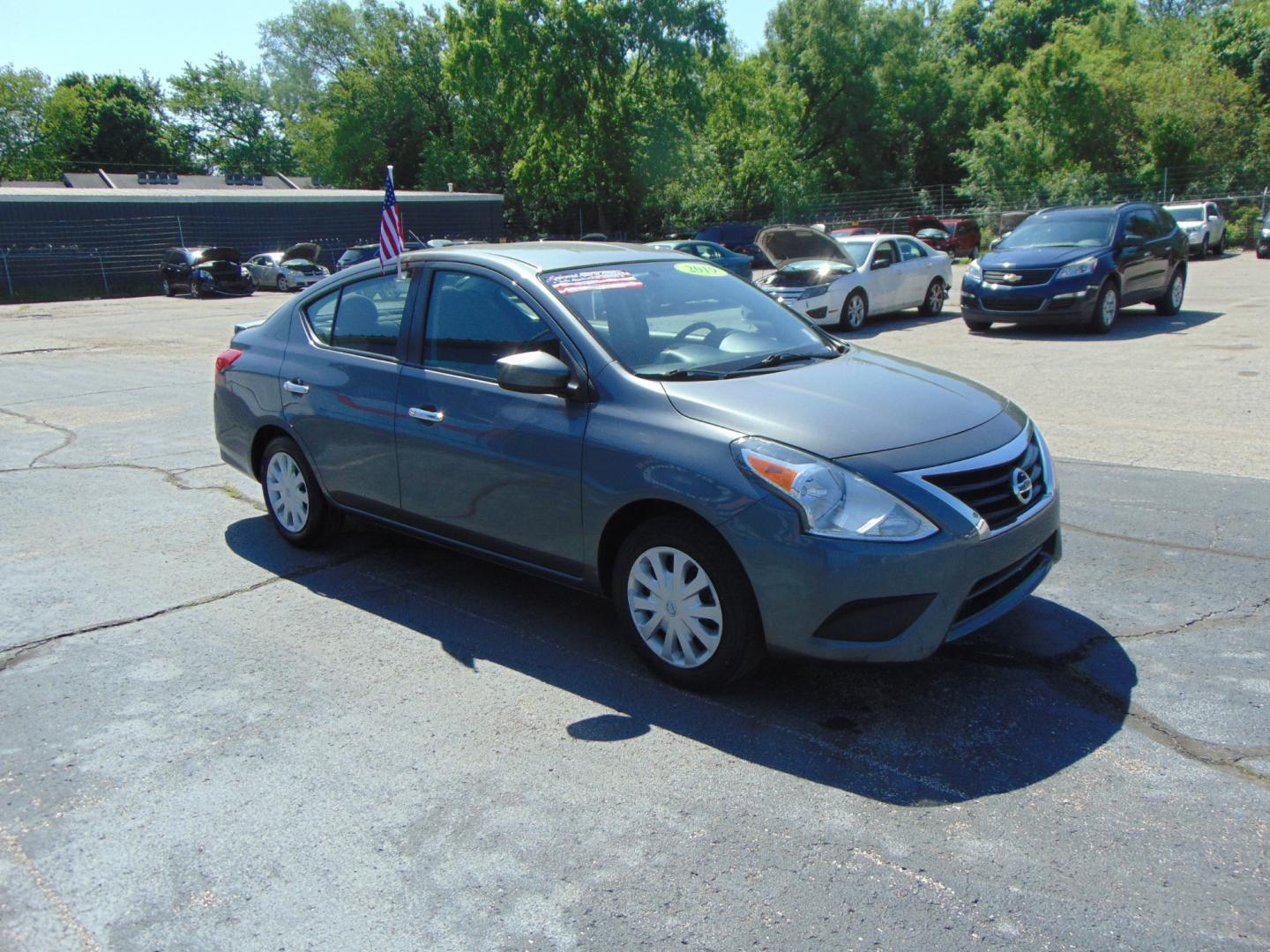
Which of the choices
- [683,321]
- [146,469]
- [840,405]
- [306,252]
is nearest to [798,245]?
[146,469]

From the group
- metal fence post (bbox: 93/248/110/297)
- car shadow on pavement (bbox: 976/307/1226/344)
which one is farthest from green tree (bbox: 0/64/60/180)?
car shadow on pavement (bbox: 976/307/1226/344)

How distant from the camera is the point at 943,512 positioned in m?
3.60

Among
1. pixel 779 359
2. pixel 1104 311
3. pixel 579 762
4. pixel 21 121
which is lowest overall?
pixel 579 762

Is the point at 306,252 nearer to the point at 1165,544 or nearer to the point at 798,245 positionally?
the point at 798,245

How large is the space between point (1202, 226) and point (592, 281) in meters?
31.4

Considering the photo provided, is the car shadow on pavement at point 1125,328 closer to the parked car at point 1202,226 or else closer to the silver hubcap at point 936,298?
the silver hubcap at point 936,298

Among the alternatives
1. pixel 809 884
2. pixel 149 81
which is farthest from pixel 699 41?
pixel 149 81

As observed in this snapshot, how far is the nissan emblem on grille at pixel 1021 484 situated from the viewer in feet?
12.8

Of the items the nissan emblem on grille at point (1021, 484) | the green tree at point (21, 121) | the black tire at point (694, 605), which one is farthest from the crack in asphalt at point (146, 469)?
the green tree at point (21, 121)

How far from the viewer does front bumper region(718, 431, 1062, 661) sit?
3.51 metres

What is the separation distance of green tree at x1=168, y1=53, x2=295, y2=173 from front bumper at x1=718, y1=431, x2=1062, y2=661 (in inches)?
3365

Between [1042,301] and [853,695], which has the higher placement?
[1042,301]

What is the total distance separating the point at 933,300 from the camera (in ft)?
60.8

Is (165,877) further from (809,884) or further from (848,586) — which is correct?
(848,586)
